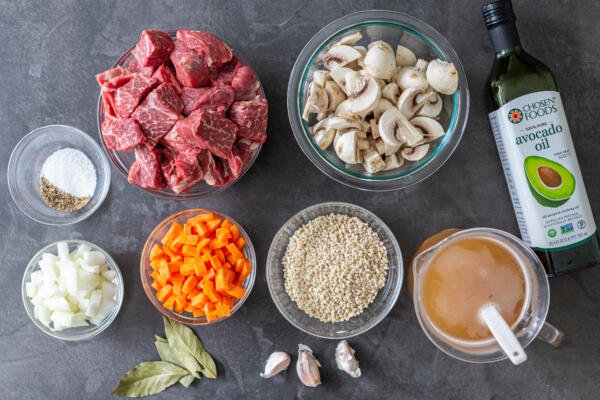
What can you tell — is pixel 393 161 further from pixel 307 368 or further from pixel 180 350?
pixel 180 350

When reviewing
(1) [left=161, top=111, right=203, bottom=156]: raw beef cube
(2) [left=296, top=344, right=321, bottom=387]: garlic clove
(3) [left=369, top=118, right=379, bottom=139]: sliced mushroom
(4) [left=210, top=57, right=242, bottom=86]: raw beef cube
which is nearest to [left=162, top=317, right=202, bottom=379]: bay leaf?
(2) [left=296, top=344, right=321, bottom=387]: garlic clove

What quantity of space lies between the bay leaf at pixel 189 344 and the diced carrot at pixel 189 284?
8.5 inches

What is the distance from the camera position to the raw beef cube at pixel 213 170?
1.65 m

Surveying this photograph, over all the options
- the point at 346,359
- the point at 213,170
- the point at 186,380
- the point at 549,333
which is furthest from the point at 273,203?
the point at 549,333

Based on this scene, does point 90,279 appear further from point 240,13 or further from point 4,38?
point 240,13

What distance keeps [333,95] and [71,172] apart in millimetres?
1038

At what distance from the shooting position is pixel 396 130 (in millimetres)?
1610

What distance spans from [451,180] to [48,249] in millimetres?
1542

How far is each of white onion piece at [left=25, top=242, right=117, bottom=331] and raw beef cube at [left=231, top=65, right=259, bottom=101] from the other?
31.8 inches

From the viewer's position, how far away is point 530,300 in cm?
160

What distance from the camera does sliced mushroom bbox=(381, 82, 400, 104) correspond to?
162 cm

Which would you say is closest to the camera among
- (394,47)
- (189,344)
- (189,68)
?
(189,68)

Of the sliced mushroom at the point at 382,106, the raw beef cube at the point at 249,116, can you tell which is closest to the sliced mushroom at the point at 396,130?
the sliced mushroom at the point at 382,106

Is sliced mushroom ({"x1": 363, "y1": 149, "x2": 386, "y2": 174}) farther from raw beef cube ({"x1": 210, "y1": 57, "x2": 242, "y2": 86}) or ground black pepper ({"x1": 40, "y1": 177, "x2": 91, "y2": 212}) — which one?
ground black pepper ({"x1": 40, "y1": 177, "x2": 91, "y2": 212})
